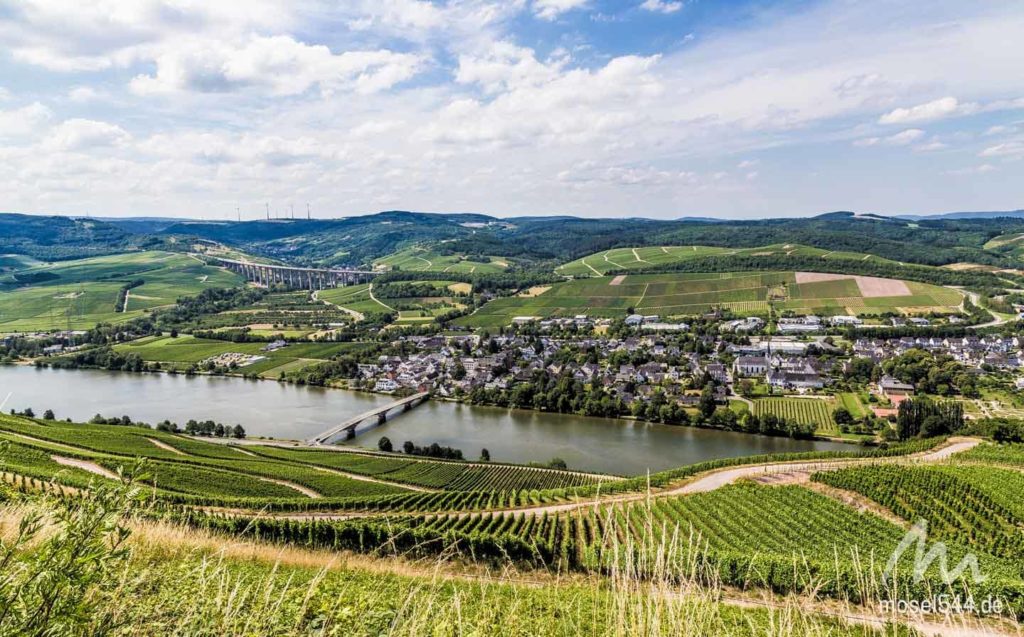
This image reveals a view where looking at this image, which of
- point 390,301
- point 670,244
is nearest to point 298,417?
point 390,301

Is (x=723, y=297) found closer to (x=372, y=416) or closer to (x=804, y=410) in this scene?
(x=804, y=410)

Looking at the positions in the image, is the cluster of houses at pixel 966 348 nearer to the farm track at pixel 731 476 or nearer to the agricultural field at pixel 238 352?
the farm track at pixel 731 476

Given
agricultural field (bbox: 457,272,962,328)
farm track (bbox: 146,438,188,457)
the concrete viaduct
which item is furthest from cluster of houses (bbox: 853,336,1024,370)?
the concrete viaduct

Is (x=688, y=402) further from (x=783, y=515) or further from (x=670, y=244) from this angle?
(x=670, y=244)

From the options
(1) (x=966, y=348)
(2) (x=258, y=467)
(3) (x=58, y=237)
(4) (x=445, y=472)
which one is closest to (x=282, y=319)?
(2) (x=258, y=467)

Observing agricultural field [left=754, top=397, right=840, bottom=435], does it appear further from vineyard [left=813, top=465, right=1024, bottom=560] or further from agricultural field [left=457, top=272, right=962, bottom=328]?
agricultural field [left=457, top=272, right=962, bottom=328]

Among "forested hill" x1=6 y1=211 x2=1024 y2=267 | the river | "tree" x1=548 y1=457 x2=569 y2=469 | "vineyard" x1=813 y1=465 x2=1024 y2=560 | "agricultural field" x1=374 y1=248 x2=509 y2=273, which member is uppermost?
"forested hill" x1=6 y1=211 x2=1024 y2=267
